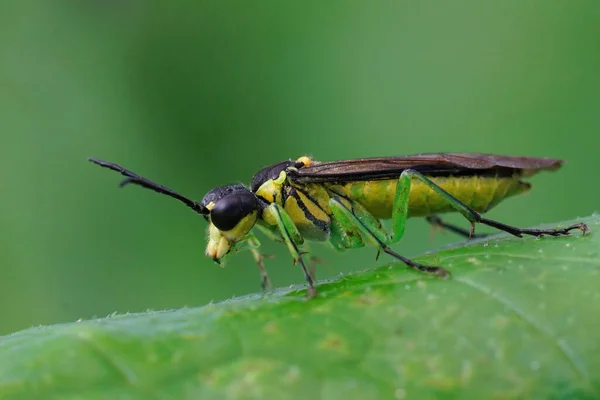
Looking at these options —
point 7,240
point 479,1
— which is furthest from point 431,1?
point 7,240

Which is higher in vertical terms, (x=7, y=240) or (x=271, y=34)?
(x=271, y=34)

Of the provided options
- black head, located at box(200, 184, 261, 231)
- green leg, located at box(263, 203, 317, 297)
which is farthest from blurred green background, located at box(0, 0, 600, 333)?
black head, located at box(200, 184, 261, 231)

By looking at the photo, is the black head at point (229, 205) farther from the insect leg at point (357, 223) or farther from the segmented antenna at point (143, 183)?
the insect leg at point (357, 223)

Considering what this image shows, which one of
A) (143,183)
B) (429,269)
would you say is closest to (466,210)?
(429,269)

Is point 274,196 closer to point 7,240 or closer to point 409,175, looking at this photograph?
point 409,175

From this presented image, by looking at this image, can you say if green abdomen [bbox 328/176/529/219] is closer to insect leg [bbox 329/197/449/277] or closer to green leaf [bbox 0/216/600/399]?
insect leg [bbox 329/197/449/277]

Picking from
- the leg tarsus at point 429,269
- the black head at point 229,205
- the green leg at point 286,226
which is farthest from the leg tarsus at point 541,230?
the black head at point 229,205
